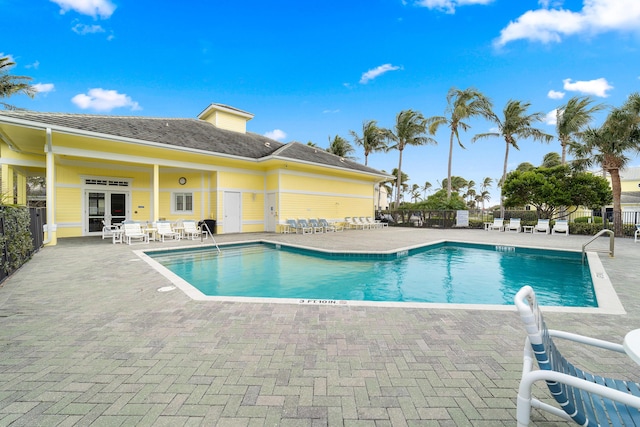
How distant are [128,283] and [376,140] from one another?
27.9 metres

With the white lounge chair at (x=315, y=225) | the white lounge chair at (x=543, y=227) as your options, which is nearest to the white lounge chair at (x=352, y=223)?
the white lounge chair at (x=315, y=225)

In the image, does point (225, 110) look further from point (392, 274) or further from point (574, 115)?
point (574, 115)

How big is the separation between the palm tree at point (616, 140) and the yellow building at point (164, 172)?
12.1 metres

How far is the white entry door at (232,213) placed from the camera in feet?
48.8

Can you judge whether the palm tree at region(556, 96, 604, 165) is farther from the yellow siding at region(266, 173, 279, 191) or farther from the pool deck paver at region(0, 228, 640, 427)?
the pool deck paver at region(0, 228, 640, 427)

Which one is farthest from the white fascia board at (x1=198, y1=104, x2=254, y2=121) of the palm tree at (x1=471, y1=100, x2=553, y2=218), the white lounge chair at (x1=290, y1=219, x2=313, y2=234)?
→ the palm tree at (x1=471, y1=100, x2=553, y2=218)

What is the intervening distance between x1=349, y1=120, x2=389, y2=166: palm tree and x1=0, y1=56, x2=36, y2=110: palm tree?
2652 cm

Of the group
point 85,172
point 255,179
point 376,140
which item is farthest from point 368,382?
point 376,140

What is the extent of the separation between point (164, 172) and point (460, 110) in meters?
21.9

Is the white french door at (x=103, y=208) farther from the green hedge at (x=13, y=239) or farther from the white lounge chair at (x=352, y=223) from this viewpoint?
the white lounge chair at (x=352, y=223)

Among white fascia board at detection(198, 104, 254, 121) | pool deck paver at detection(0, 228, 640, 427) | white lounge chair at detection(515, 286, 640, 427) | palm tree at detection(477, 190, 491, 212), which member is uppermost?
white fascia board at detection(198, 104, 254, 121)

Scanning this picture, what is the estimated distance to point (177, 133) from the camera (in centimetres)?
1409

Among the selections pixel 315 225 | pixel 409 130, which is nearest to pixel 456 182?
pixel 409 130

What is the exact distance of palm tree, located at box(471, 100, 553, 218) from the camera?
21656 mm
